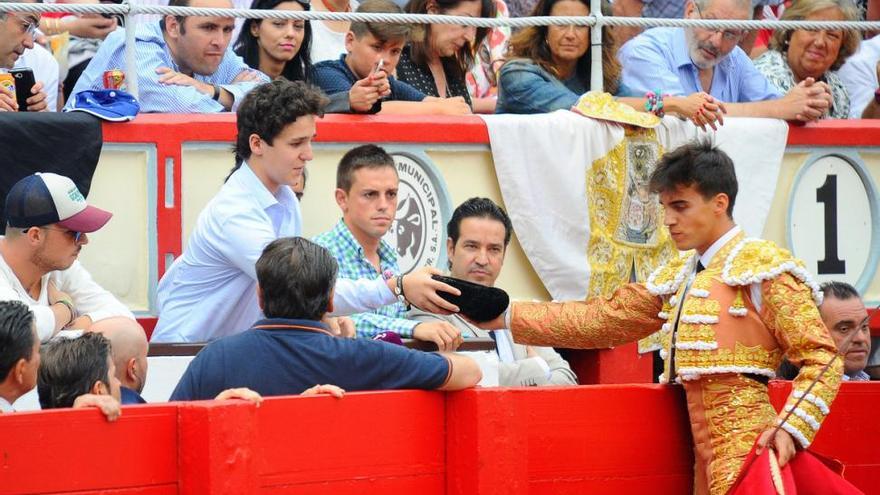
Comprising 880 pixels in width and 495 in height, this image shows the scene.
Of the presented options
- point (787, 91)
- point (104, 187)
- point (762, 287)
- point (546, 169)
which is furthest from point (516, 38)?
point (762, 287)

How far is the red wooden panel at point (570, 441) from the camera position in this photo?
483 cm

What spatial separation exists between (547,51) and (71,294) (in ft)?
8.38

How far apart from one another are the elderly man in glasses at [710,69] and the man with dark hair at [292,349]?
3.10 metres

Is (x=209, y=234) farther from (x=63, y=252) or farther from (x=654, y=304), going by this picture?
(x=654, y=304)

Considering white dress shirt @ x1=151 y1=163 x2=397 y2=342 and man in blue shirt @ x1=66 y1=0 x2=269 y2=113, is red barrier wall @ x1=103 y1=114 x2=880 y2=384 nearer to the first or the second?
man in blue shirt @ x1=66 y1=0 x2=269 y2=113

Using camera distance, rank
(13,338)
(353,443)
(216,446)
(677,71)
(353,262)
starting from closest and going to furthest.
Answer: (13,338)
(216,446)
(353,443)
(353,262)
(677,71)

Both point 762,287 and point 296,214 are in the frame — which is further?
point 296,214

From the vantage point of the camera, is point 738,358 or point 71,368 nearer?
point 71,368

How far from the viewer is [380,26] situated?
6.63m

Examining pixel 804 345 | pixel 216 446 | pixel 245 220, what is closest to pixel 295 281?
pixel 216 446

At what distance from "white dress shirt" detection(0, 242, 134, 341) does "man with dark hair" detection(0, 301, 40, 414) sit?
752 mm

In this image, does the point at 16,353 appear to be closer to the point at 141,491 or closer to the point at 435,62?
the point at 141,491

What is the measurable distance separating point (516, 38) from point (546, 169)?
0.62 meters

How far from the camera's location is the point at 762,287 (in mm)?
4812
